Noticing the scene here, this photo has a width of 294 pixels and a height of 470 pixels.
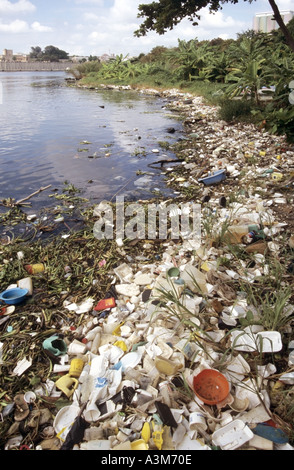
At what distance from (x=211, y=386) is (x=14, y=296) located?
1.64 metres

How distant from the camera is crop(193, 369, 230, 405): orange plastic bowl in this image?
1.41 metres

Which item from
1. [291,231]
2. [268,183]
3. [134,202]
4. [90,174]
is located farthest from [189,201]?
[90,174]

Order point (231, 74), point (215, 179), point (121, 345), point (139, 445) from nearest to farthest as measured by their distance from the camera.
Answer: point (139, 445) → point (121, 345) → point (215, 179) → point (231, 74)

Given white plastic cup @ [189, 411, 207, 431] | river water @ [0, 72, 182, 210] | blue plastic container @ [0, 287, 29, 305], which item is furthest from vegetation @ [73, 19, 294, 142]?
white plastic cup @ [189, 411, 207, 431]

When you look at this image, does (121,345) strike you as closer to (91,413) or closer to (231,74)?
(91,413)

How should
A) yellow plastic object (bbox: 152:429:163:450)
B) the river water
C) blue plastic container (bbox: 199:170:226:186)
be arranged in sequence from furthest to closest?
the river water, blue plastic container (bbox: 199:170:226:186), yellow plastic object (bbox: 152:429:163:450)

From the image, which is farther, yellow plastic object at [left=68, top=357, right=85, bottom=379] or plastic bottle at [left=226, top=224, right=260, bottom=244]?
plastic bottle at [left=226, top=224, right=260, bottom=244]

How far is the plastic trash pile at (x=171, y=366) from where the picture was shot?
1.33 meters

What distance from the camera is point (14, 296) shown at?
2342 mm

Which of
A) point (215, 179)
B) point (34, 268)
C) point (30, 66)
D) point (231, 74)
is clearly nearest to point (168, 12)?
point (215, 179)

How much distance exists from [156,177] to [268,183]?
73.1 inches

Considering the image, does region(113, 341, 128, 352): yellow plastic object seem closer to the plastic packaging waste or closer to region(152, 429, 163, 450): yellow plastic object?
the plastic packaging waste

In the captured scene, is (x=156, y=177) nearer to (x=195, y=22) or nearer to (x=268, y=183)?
(x=268, y=183)

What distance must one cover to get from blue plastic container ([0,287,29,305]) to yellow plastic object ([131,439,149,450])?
1415 mm
